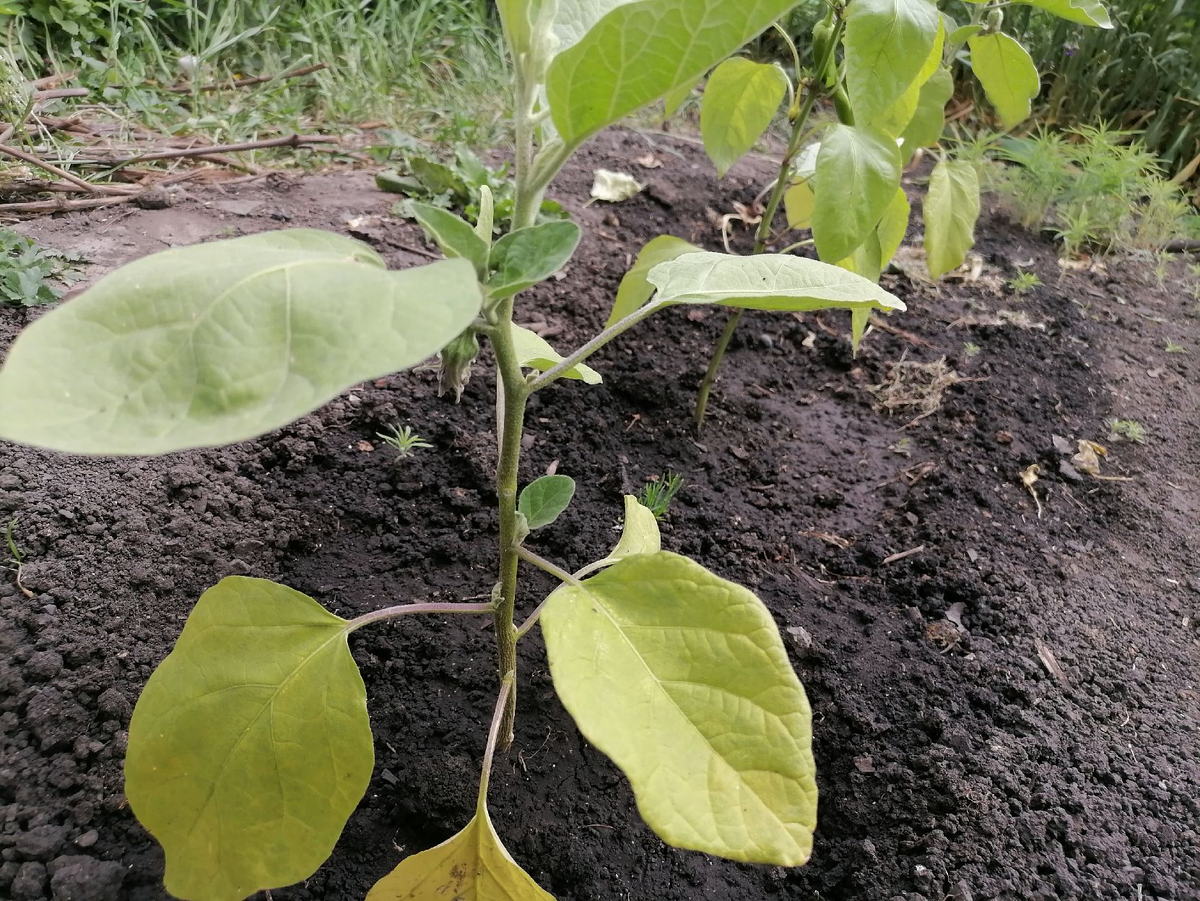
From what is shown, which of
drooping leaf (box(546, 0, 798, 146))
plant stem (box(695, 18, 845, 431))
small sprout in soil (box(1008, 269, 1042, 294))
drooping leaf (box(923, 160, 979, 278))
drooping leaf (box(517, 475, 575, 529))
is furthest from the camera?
small sprout in soil (box(1008, 269, 1042, 294))

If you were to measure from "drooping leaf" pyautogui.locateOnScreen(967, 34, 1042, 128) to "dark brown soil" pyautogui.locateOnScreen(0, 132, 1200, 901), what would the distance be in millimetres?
804

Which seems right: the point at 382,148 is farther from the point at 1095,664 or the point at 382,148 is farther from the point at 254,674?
the point at 1095,664

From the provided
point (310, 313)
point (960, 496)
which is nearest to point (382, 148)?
point (960, 496)

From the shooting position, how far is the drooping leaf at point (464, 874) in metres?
0.97

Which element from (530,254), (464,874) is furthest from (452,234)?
(464,874)

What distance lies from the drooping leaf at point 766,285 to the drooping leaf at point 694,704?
12.5 inches

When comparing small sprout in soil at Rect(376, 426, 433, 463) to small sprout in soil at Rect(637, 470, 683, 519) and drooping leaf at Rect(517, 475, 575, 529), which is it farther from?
drooping leaf at Rect(517, 475, 575, 529)

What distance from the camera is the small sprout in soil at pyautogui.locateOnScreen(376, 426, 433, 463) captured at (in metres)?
1.71

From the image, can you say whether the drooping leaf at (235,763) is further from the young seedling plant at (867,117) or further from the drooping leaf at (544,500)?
the young seedling plant at (867,117)

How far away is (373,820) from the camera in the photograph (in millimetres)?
1180

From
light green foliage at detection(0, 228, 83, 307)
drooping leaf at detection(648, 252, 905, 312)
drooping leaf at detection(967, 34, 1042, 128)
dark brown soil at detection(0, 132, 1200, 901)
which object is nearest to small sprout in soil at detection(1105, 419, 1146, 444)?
dark brown soil at detection(0, 132, 1200, 901)

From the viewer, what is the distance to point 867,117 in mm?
1329

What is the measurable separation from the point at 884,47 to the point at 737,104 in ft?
1.45

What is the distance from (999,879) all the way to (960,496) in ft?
3.07
